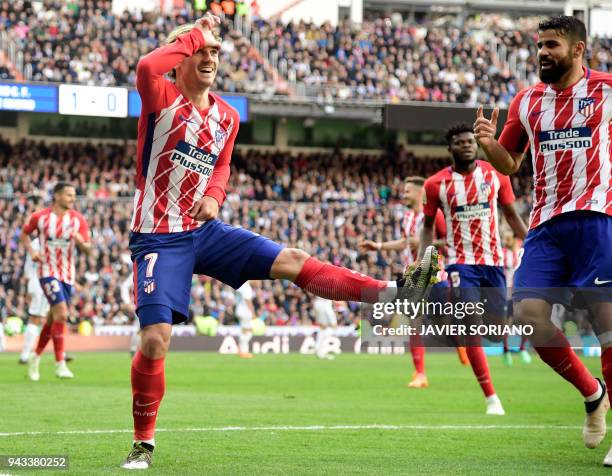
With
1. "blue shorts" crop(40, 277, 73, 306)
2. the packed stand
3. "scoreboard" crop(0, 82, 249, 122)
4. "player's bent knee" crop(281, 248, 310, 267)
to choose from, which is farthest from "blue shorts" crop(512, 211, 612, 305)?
the packed stand

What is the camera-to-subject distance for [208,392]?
13.9 metres

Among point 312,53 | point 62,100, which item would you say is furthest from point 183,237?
point 312,53

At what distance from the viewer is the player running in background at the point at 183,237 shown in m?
6.89

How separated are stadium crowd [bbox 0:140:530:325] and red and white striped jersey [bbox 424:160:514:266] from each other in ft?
42.7

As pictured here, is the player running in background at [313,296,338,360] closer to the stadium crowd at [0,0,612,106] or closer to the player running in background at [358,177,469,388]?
the player running in background at [358,177,469,388]

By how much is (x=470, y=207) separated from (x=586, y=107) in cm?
491

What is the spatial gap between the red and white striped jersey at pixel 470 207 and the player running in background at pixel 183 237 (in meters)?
4.82

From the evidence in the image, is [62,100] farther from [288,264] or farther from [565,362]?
[565,362]

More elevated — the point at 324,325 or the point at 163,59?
the point at 163,59

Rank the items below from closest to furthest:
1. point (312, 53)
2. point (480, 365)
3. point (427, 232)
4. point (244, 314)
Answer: point (480, 365) → point (427, 232) → point (244, 314) → point (312, 53)

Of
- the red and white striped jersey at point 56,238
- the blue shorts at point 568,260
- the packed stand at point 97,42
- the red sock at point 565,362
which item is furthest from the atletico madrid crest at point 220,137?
the packed stand at point 97,42

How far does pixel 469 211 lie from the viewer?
12094mm

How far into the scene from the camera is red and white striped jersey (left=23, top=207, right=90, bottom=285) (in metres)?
16.1

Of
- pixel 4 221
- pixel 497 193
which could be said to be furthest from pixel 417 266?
pixel 4 221
